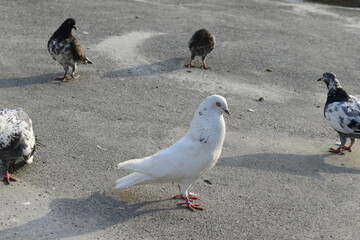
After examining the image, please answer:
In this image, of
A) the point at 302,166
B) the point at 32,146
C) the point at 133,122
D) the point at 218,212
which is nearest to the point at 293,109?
the point at 302,166

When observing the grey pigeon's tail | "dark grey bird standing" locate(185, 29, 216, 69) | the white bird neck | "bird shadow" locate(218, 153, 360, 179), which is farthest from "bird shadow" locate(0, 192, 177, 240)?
"dark grey bird standing" locate(185, 29, 216, 69)

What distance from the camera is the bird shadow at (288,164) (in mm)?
7305

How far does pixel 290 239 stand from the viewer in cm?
582

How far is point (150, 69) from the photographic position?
410 inches

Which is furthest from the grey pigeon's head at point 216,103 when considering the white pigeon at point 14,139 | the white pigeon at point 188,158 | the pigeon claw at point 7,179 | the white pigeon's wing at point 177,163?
the pigeon claw at point 7,179

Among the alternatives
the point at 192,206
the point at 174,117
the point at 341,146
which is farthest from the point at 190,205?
the point at 341,146

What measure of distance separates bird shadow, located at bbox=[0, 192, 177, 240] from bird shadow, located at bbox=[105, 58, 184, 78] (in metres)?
4.11

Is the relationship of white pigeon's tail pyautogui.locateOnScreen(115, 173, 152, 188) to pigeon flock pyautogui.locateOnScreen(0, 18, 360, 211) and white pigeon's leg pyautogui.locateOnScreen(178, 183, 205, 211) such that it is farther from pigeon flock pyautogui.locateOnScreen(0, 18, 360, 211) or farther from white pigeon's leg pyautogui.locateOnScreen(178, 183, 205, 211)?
white pigeon's leg pyautogui.locateOnScreen(178, 183, 205, 211)

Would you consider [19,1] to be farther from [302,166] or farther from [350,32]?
[302,166]

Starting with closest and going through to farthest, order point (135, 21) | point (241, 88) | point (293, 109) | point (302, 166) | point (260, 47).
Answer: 1. point (302, 166)
2. point (293, 109)
3. point (241, 88)
4. point (260, 47)
5. point (135, 21)

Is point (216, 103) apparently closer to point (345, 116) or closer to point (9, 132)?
point (9, 132)

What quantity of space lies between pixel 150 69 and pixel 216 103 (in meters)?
4.46

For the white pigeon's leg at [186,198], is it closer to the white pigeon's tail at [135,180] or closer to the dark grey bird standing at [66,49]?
the white pigeon's tail at [135,180]

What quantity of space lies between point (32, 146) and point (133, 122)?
2.05 meters
